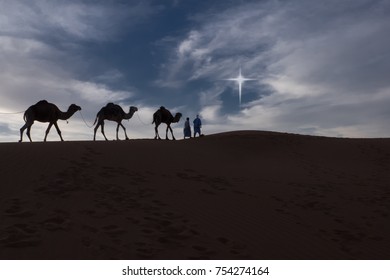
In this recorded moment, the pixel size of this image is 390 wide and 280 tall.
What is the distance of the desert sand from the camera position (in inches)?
245

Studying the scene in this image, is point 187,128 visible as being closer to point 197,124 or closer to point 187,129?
point 187,129

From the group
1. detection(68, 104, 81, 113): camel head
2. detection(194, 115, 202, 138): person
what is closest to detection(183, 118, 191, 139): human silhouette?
detection(194, 115, 202, 138): person

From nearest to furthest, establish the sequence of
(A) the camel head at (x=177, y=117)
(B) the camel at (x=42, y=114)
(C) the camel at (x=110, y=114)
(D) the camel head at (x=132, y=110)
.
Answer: (B) the camel at (x=42, y=114) < (C) the camel at (x=110, y=114) < (D) the camel head at (x=132, y=110) < (A) the camel head at (x=177, y=117)

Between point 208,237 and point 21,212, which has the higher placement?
point 21,212

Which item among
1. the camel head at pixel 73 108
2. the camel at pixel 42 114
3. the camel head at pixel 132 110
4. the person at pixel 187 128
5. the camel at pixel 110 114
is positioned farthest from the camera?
the person at pixel 187 128

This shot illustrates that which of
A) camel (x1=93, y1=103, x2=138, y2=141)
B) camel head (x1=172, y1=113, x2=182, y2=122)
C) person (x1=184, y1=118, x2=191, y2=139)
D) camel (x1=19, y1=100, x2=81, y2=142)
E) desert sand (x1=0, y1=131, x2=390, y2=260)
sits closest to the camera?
desert sand (x1=0, y1=131, x2=390, y2=260)

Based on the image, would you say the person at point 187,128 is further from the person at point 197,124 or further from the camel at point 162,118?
the camel at point 162,118

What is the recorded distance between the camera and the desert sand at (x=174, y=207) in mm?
6223

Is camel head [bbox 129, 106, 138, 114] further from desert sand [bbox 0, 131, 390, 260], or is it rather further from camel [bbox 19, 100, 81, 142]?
desert sand [bbox 0, 131, 390, 260]

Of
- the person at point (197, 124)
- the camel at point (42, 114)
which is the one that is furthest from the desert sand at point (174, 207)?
the person at point (197, 124)

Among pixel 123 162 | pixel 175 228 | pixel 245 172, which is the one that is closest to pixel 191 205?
pixel 175 228

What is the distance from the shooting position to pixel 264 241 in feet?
23.1
